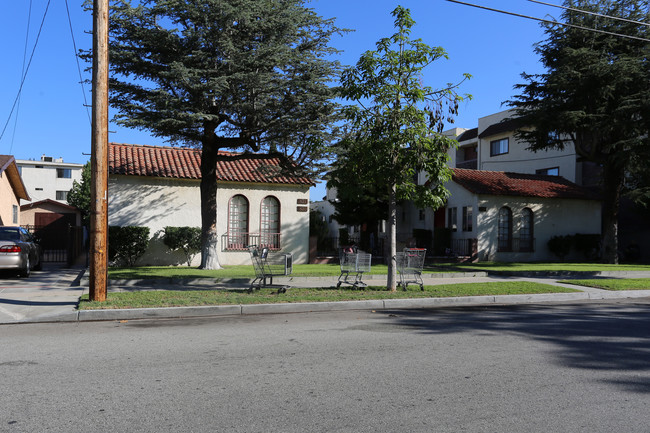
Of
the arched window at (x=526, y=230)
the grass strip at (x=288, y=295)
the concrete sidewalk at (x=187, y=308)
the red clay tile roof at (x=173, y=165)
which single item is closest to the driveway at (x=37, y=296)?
the concrete sidewalk at (x=187, y=308)

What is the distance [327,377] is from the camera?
5.31 metres

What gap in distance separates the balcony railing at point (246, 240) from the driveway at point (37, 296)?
6.42 m

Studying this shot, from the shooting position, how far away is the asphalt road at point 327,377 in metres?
4.09

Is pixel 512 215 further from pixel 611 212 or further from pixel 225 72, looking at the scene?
pixel 225 72

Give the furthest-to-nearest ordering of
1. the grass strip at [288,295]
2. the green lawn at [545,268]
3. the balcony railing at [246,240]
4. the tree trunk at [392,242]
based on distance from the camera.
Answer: the balcony railing at [246,240] → the green lawn at [545,268] → the tree trunk at [392,242] → the grass strip at [288,295]

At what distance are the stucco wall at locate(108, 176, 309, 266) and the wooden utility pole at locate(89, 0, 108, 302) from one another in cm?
966

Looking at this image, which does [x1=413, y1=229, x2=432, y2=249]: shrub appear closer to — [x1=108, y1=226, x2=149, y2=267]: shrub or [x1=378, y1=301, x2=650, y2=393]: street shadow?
[x1=108, y1=226, x2=149, y2=267]: shrub

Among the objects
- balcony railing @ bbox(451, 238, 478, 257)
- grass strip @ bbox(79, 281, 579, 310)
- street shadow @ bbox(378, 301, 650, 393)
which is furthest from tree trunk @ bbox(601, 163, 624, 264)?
street shadow @ bbox(378, 301, 650, 393)

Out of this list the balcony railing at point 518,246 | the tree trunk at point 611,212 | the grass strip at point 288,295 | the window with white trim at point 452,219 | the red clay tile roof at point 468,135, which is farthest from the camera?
the red clay tile roof at point 468,135

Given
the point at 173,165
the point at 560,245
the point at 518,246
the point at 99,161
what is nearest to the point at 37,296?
the point at 99,161

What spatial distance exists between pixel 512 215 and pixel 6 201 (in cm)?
2509

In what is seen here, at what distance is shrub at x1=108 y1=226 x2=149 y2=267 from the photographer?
18.4 meters

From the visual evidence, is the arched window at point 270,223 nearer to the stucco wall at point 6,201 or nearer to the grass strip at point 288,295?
the grass strip at point 288,295

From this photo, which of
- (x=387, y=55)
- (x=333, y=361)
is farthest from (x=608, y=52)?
(x=333, y=361)
